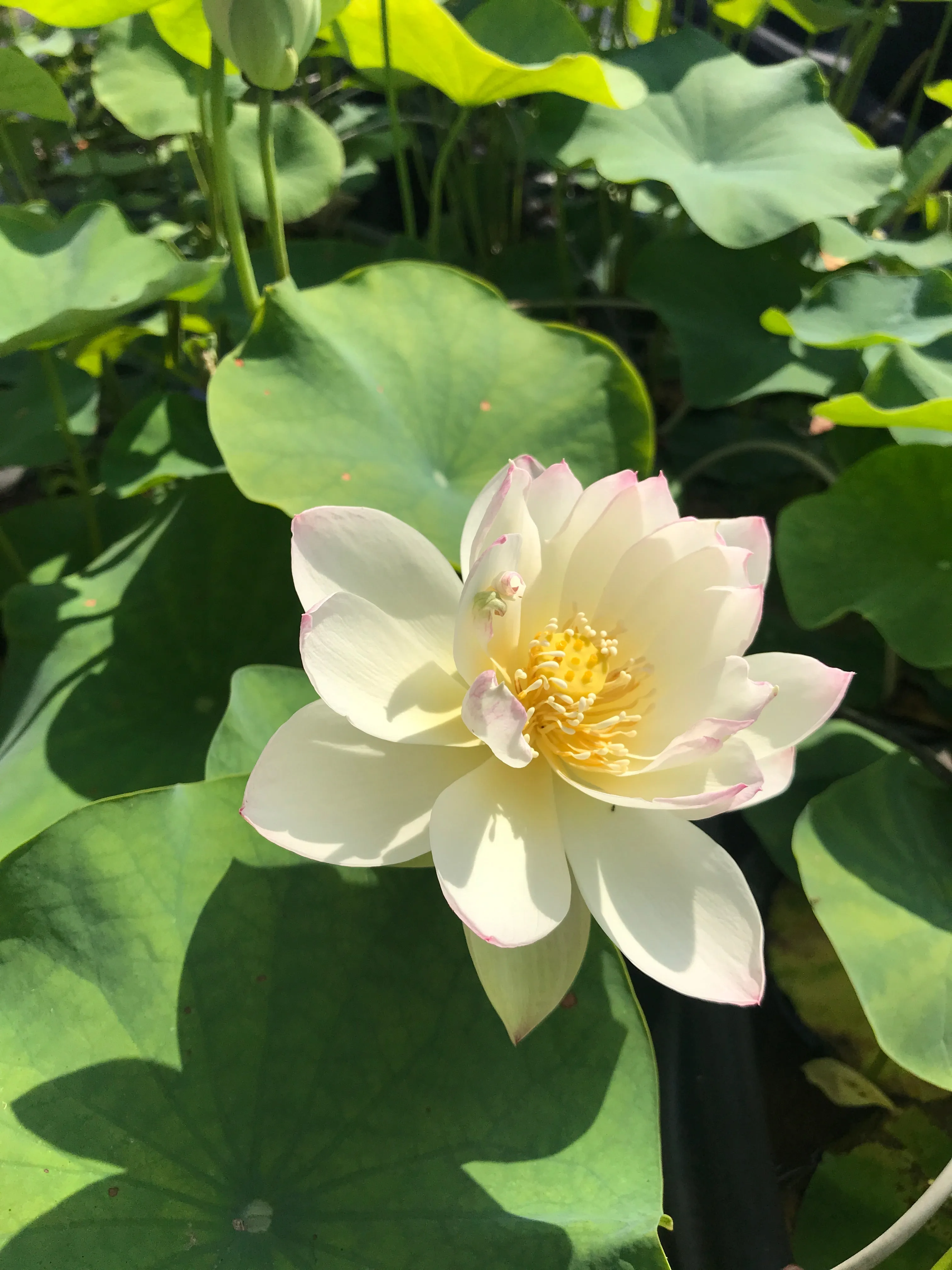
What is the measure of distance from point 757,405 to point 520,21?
2.23ft

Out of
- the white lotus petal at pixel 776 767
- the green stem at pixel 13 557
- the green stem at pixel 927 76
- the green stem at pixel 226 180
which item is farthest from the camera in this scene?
the green stem at pixel 927 76

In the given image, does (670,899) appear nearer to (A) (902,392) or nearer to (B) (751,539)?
(B) (751,539)

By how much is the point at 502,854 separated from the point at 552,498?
0.80ft

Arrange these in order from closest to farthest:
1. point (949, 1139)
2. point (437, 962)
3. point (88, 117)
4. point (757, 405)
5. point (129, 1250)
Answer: point (129, 1250), point (437, 962), point (949, 1139), point (757, 405), point (88, 117)

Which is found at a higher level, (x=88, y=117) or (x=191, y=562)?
(x=88, y=117)

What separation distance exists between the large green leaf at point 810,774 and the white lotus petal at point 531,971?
321mm

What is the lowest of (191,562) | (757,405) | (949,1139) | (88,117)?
(949,1139)

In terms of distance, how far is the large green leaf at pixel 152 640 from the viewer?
824 mm

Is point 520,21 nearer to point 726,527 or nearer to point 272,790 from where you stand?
point 726,527

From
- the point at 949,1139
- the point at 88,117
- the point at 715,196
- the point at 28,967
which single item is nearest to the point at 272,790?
the point at 28,967

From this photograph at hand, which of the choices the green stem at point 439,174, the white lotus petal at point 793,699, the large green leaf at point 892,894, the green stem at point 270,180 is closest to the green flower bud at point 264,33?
the green stem at point 270,180

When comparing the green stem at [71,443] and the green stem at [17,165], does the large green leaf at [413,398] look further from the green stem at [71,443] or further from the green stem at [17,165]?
the green stem at [17,165]

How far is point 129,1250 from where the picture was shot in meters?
0.48

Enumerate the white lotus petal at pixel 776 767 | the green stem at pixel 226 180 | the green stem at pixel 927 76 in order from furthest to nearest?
1. the green stem at pixel 927 76
2. the green stem at pixel 226 180
3. the white lotus petal at pixel 776 767
